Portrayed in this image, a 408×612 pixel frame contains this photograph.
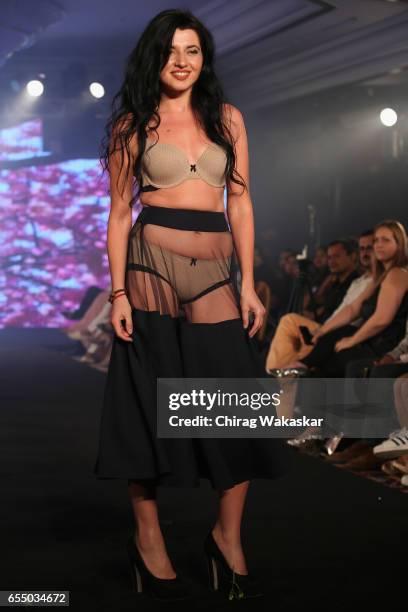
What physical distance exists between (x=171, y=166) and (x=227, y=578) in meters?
0.98

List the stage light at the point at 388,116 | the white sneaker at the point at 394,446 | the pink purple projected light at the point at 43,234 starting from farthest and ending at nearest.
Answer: the pink purple projected light at the point at 43,234, the stage light at the point at 388,116, the white sneaker at the point at 394,446

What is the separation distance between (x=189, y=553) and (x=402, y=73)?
7.14 m

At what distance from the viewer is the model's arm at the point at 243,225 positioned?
2283 mm

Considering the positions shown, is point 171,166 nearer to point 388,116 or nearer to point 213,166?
point 213,166

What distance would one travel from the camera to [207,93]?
229 centimetres

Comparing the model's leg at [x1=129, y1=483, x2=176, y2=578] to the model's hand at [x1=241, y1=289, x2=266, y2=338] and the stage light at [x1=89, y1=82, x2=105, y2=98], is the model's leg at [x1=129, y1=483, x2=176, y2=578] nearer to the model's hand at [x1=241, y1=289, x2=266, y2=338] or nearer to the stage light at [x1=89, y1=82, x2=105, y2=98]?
the model's hand at [x1=241, y1=289, x2=266, y2=338]

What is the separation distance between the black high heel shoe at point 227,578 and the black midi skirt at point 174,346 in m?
0.19

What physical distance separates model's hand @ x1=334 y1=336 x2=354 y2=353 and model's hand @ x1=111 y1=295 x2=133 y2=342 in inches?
94.8

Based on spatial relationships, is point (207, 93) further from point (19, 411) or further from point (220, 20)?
point (220, 20)

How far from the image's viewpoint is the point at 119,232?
2.26 metres

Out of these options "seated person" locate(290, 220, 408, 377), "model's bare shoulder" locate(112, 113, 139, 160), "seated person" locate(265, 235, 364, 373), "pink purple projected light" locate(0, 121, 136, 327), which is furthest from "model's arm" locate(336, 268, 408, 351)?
"pink purple projected light" locate(0, 121, 136, 327)

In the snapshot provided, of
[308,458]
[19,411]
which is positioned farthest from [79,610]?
[19,411]

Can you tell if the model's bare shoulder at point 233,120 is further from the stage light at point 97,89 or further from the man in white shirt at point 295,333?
the stage light at point 97,89

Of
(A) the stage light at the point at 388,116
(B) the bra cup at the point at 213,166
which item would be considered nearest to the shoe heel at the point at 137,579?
(B) the bra cup at the point at 213,166
